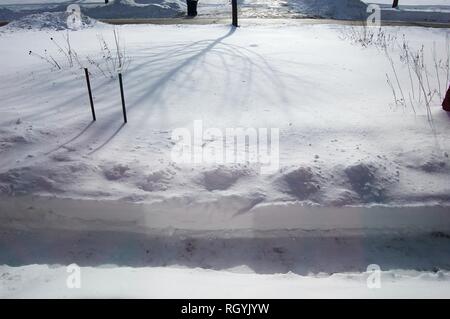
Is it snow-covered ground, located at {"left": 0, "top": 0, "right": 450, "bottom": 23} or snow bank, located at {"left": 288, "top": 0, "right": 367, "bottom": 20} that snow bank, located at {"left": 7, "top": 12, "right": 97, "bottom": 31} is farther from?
snow bank, located at {"left": 288, "top": 0, "right": 367, "bottom": 20}

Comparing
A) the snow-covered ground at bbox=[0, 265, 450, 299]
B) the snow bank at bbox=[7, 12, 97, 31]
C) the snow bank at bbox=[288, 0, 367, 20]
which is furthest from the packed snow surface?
the snow bank at bbox=[288, 0, 367, 20]

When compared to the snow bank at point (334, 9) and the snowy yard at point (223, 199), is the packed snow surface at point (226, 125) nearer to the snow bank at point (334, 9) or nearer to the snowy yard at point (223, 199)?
the snowy yard at point (223, 199)

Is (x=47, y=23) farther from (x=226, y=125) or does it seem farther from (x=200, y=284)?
(x=200, y=284)

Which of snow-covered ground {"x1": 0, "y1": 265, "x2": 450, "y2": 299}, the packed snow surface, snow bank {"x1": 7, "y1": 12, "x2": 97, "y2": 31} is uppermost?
snow bank {"x1": 7, "y1": 12, "x2": 97, "y2": 31}

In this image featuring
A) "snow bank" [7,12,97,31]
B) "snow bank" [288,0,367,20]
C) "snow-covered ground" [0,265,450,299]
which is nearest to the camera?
"snow-covered ground" [0,265,450,299]

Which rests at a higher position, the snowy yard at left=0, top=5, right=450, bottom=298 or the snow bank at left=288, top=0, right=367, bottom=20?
the snow bank at left=288, top=0, right=367, bottom=20

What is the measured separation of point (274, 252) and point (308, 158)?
1056 millimetres

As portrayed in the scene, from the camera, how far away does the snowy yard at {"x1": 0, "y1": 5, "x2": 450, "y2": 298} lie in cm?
301

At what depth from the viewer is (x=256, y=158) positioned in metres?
3.85

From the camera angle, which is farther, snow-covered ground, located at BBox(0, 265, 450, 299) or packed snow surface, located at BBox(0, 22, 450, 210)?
packed snow surface, located at BBox(0, 22, 450, 210)

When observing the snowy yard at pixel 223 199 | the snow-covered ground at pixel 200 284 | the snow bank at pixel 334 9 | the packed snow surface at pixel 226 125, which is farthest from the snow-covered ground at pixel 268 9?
the snow-covered ground at pixel 200 284

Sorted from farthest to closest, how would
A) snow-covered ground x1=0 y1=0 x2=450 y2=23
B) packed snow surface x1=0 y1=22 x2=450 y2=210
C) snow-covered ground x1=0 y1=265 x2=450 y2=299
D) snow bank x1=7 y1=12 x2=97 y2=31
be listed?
snow-covered ground x1=0 y1=0 x2=450 y2=23
snow bank x1=7 y1=12 x2=97 y2=31
packed snow surface x1=0 y1=22 x2=450 y2=210
snow-covered ground x1=0 y1=265 x2=450 y2=299

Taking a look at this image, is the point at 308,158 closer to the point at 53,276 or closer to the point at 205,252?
the point at 205,252
